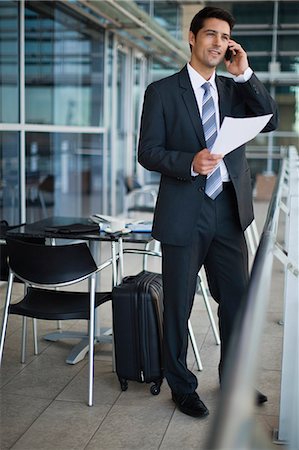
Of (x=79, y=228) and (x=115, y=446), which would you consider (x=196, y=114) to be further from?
(x=115, y=446)

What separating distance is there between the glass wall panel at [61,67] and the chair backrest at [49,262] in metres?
3.09

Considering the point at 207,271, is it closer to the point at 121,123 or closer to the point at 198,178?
the point at 198,178

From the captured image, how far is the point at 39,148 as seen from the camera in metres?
6.68

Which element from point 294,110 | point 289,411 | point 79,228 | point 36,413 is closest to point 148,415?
point 36,413

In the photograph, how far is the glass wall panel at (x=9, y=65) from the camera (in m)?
5.88

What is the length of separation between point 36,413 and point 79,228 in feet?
3.34

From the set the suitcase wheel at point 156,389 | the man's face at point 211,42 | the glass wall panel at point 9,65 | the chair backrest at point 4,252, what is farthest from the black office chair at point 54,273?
the glass wall panel at point 9,65

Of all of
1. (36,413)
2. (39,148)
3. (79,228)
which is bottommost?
(36,413)

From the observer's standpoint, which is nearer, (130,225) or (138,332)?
(138,332)

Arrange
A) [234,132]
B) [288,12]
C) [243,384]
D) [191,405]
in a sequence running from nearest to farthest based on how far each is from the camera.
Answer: [243,384] < [234,132] < [191,405] < [288,12]

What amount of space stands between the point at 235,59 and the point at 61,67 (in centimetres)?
493

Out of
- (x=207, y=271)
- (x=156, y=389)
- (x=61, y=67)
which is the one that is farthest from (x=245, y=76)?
(x=61, y=67)

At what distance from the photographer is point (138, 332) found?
10.6ft

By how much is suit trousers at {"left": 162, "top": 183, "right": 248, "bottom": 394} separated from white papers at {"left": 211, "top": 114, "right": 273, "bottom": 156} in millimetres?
347
